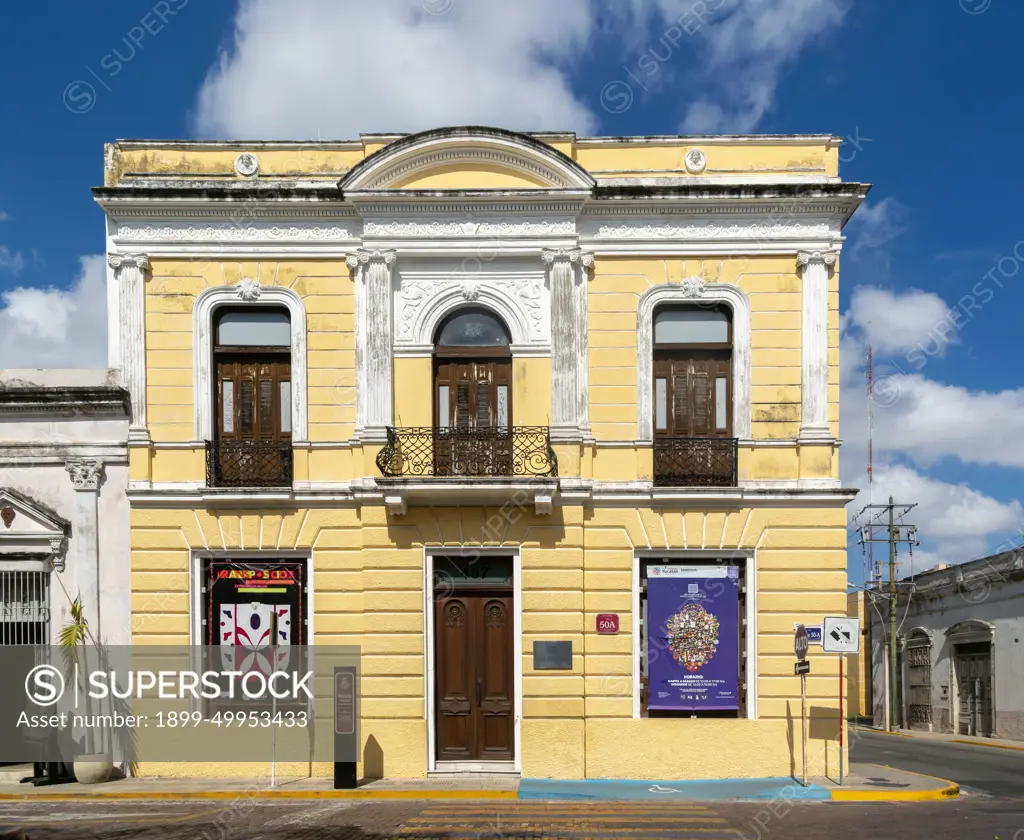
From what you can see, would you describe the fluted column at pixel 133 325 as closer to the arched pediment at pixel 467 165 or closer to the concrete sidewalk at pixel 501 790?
the arched pediment at pixel 467 165

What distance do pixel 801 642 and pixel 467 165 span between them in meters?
8.89

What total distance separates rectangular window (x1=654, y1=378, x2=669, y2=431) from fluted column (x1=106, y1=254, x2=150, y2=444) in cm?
811

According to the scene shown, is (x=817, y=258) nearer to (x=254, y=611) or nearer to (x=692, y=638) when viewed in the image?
(x=692, y=638)

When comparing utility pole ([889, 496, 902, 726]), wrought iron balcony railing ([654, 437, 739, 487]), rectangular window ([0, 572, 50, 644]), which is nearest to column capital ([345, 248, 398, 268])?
wrought iron balcony railing ([654, 437, 739, 487])

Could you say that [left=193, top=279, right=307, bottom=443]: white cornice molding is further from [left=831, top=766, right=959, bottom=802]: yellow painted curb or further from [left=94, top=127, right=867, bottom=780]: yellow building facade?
[left=831, top=766, right=959, bottom=802]: yellow painted curb

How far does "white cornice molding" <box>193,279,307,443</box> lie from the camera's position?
50.8 feet

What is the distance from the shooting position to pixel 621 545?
15219mm

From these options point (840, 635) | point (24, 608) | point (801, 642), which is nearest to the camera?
point (840, 635)

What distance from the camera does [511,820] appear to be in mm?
12055

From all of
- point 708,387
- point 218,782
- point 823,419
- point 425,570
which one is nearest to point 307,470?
point 425,570

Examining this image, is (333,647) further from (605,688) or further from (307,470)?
(605,688)

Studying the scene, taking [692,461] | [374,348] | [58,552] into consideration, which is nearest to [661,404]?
[692,461]

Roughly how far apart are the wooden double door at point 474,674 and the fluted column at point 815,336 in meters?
5.62

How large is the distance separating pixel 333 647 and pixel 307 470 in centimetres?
281
